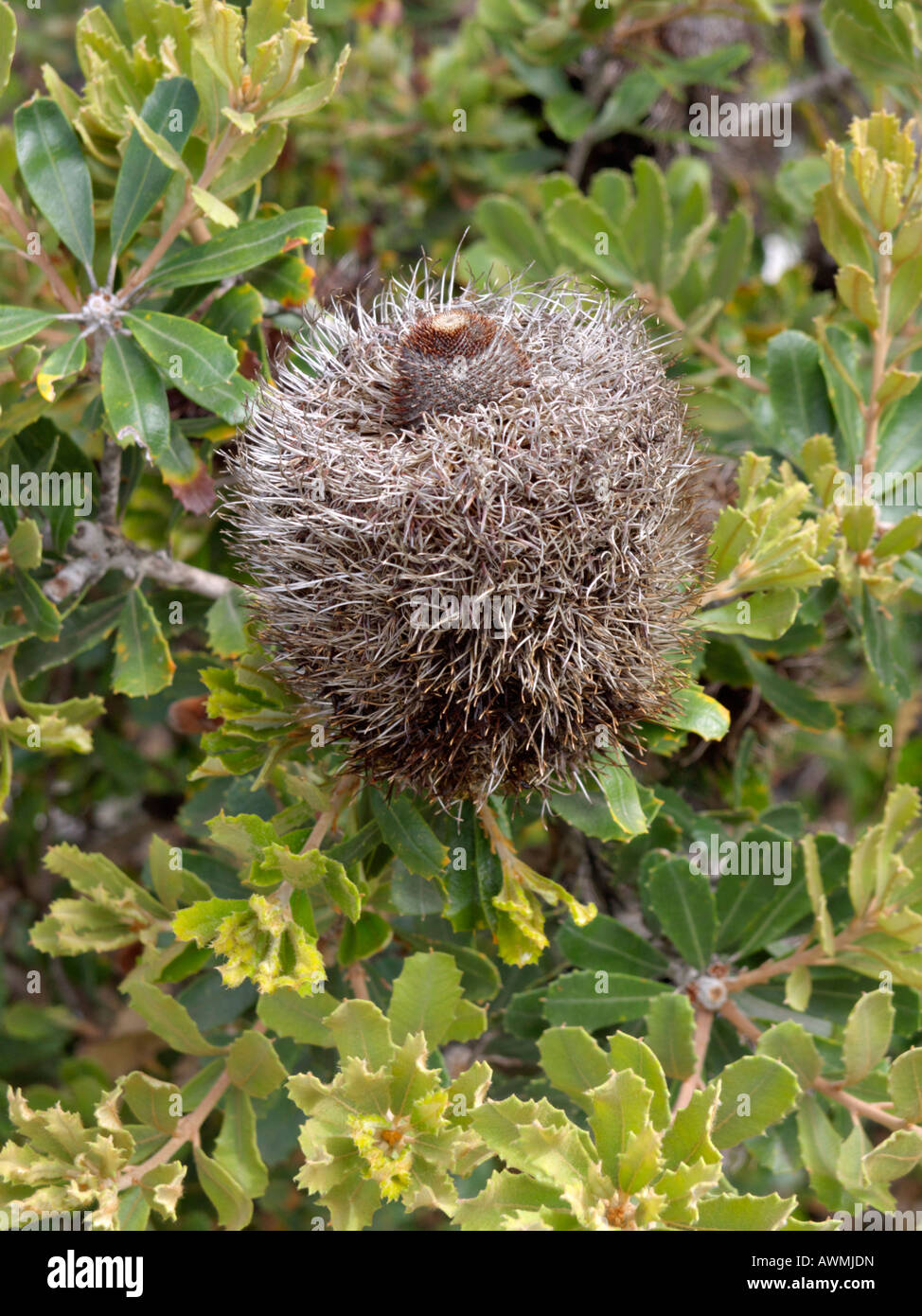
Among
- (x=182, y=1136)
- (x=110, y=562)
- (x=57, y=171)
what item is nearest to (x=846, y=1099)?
(x=182, y=1136)

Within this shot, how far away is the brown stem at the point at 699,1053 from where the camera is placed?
1744 millimetres

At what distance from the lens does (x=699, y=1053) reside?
75.6 inches

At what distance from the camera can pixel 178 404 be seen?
7.25 feet

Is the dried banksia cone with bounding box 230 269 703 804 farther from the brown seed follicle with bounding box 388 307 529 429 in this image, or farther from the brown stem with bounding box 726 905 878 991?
the brown stem with bounding box 726 905 878 991

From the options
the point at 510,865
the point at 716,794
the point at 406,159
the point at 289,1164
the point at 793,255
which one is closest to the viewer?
the point at 510,865

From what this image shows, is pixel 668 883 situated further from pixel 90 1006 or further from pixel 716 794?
pixel 90 1006

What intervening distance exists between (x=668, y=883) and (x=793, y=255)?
3.16m

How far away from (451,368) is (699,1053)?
130cm

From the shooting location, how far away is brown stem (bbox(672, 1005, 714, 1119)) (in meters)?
1.74

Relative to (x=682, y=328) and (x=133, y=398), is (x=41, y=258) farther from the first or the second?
(x=682, y=328)

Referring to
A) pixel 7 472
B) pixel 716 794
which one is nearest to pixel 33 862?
pixel 7 472

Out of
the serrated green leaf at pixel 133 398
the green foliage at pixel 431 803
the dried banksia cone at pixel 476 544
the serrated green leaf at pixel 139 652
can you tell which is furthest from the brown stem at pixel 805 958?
the serrated green leaf at pixel 133 398

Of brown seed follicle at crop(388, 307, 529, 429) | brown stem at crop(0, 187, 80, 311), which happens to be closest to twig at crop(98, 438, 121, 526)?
brown stem at crop(0, 187, 80, 311)

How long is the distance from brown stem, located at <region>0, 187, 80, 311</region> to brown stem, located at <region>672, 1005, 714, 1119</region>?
1.71 meters
